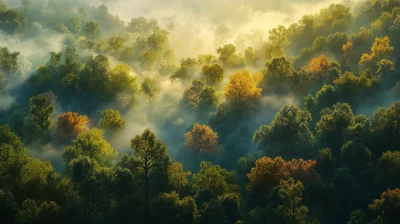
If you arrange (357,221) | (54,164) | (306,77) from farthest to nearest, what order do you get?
(306,77) → (54,164) → (357,221)


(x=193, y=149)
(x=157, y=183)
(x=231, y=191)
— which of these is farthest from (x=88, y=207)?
(x=193, y=149)

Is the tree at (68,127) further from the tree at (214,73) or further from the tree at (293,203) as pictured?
the tree at (293,203)

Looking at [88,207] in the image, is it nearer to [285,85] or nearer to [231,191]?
[231,191]

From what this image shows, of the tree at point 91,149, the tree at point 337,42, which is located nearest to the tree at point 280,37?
the tree at point 337,42

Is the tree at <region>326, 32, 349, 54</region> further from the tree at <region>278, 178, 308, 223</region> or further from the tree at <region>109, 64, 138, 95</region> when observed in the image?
the tree at <region>278, 178, 308, 223</region>

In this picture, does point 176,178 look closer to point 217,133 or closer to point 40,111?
point 217,133

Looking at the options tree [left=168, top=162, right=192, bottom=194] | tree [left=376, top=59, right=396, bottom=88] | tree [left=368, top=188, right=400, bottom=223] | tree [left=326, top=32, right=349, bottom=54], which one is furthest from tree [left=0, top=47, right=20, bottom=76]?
tree [left=368, top=188, right=400, bottom=223]

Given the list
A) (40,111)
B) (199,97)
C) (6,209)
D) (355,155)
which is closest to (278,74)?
(199,97)
